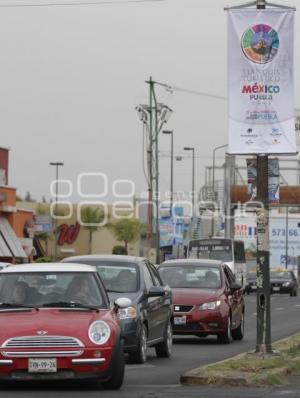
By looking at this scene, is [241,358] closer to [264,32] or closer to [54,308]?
[54,308]

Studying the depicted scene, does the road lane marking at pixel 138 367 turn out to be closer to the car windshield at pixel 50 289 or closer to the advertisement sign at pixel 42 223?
the car windshield at pixel 50 289

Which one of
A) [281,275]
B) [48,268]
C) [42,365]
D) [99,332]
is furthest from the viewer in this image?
[281,275]

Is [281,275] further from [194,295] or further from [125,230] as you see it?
[125,230]

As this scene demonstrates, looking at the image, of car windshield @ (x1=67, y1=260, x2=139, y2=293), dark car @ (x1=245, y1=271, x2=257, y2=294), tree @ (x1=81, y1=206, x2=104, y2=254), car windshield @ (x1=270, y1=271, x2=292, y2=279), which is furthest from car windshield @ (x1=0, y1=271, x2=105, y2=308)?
tree @ (x1=81, y1=206, x2=104, y2=254)

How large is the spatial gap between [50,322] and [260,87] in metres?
5.78

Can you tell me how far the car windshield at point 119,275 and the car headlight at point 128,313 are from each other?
0.78 metres

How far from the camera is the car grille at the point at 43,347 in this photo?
42.2 ft

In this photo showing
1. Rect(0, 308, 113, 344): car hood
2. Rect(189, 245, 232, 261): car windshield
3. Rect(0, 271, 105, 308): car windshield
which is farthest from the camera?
Rect(189, 245, 232, 261): car windshield

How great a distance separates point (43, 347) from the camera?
42.3 feet

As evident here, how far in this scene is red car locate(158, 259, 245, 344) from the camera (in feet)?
74.0

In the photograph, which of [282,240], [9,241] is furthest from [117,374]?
[282,240]

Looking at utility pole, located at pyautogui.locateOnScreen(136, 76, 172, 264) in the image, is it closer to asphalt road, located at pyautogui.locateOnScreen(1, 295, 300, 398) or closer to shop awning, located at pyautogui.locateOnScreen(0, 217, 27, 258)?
shop awning, located at pyautogui.locateOnScreen(0, 217, 27, 258)

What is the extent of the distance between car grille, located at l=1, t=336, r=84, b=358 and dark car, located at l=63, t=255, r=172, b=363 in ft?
13.5

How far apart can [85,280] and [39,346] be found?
67.0 inches
